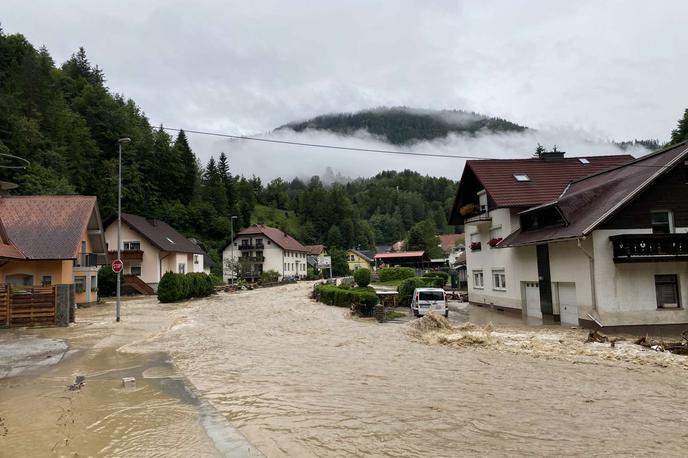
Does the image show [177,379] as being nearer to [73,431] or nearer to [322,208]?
[73,431]

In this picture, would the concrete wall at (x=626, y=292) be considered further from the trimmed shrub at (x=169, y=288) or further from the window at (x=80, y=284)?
the window at (x=80, y=284)

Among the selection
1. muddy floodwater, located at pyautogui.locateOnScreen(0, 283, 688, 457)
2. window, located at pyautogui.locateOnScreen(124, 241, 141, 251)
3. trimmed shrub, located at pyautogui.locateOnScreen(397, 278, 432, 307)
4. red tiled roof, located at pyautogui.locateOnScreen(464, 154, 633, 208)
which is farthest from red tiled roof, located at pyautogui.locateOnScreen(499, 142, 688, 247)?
window, located at pyautogui.locateOnScreen(124, 241, 141, 251)

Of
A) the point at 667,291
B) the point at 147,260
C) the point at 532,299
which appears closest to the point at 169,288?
the point at 147,260

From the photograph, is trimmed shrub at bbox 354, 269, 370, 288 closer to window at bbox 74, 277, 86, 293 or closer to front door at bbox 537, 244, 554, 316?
front door at bbox 537, 244, 554, 316

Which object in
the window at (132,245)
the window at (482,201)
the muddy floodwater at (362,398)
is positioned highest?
the window at (482,201)

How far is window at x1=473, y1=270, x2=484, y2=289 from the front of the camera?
3245 centimetres

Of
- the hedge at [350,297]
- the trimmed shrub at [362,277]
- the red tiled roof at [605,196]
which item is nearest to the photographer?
the red tiled roof at [605,196]

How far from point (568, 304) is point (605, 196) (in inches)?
202

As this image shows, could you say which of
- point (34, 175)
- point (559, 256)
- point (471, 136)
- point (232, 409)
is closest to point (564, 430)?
point (232, 409)

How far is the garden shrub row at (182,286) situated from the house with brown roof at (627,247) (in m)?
28.1

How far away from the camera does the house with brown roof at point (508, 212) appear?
1006 inches

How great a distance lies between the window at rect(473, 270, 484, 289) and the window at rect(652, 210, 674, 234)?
13269 millimetres

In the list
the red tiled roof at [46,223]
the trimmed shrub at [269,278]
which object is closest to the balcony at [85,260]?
the red tiled roof at [46,223]

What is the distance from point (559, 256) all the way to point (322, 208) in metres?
119
